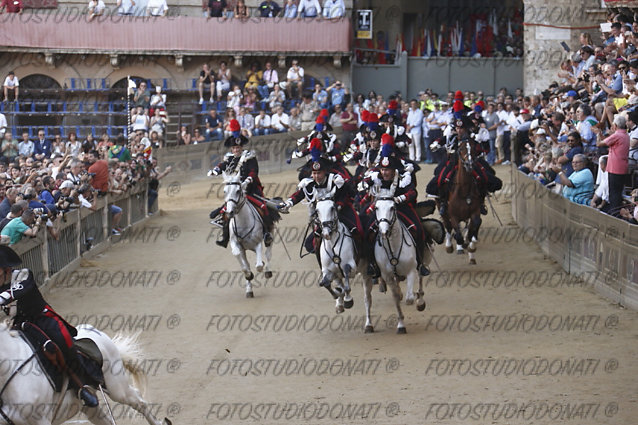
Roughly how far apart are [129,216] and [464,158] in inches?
373

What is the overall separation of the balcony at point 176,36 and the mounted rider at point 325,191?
84.5 ft

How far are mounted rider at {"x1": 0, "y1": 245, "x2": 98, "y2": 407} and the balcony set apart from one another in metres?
31.8

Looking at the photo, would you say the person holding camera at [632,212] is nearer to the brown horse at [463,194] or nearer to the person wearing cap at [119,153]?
the brown horse at [463,194]

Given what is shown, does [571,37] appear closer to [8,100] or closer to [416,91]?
[416,91]

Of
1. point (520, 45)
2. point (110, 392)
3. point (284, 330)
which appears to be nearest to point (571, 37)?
point (520, 45)

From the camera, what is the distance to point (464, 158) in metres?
18.9

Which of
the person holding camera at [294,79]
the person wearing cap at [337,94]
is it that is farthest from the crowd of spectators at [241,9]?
the person wearing cap at [337,94]

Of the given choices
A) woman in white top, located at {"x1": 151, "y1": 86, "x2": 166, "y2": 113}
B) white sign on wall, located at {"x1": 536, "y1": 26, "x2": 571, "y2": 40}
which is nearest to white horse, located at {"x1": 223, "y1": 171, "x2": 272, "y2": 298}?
white sign on wall, located at {"x1": 536, "y1": 26, "x2": 571, "y2": 40}

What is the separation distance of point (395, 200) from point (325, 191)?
3.58 feet

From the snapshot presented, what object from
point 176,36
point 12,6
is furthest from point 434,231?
point 12,6

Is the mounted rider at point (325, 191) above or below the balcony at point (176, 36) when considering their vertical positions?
below

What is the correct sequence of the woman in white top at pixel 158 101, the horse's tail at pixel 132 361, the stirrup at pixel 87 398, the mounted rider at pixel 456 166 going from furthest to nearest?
the woman in white top at pixel 158 101 → the mounted rider at pixel 456 166 → the horse's tail at pixel 132 361 → the stirrup at pixel 87 398

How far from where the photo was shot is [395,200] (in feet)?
47.3

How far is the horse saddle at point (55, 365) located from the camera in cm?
903
